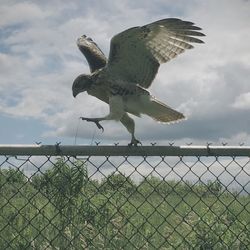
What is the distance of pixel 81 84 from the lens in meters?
5.29

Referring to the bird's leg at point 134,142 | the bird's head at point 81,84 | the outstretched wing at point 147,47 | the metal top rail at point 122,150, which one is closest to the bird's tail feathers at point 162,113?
the outstretched wing at point 147,47

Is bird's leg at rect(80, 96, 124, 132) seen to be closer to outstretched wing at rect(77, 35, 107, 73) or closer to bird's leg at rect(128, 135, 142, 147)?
bird's leg at rect(128, 135, 142, 147)

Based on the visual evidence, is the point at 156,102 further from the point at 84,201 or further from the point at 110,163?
the point at 110,163

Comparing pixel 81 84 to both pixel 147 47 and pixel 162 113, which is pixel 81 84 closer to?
pixel 147 47

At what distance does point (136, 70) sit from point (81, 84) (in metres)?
0.51

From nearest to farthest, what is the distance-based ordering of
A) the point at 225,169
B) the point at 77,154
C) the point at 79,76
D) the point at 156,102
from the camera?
the point at 77,154 < the point at 225,169 < the point at 156,102 < the point at 79,76

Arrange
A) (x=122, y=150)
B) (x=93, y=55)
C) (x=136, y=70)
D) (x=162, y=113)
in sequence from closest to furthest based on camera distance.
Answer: (x=122, y=150) → (x=162, y=113) → (x=136, y=70) → (x=93, y=55)

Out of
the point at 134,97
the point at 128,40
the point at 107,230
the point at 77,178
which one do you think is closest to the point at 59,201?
the point at 77,178

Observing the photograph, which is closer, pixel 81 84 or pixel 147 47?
pixel 147 47

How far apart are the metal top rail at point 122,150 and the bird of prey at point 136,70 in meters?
1.26

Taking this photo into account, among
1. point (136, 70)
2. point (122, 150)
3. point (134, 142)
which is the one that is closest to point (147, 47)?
point (136, 70)

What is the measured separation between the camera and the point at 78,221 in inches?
214

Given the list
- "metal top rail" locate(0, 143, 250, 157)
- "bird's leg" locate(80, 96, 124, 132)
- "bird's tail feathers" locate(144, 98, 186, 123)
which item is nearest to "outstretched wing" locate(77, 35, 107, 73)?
"bird's leg" locate(80, 96, 124, 132)

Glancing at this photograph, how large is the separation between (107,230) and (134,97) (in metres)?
1.36
